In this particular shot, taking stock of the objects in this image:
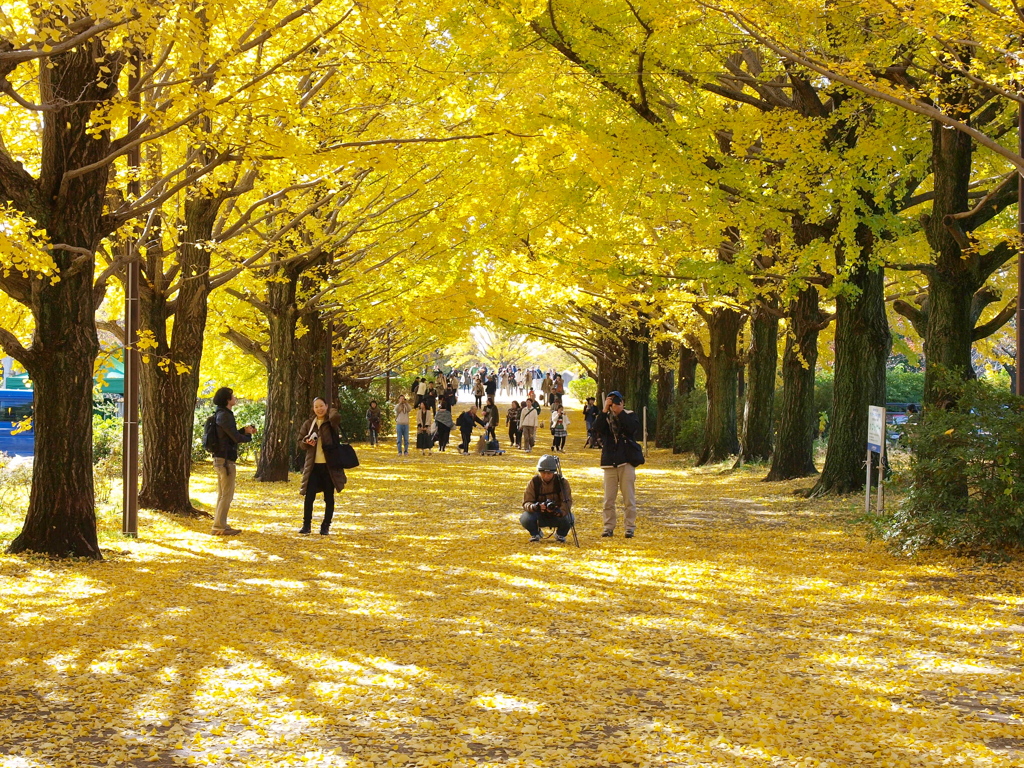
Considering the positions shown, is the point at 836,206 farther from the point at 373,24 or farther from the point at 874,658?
the point at 874,658

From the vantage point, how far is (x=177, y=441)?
607 inches

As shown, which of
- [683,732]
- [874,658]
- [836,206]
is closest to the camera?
[683,732]

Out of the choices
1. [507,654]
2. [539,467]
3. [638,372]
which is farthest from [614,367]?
[507,654]

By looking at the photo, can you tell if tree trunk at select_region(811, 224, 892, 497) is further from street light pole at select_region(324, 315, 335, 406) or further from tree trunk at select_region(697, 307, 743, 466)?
street light pole at select_region(324, 315, 335, 406)

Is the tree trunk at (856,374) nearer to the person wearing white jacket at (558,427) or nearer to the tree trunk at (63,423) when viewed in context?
the tree trunk at (63,423)

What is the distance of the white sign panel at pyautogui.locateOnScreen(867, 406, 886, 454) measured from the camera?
13.8 m

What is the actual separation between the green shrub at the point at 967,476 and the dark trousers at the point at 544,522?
3471 millimetres

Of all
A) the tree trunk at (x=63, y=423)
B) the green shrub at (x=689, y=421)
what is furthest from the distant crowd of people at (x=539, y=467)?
the green shrub at (x=689, y=421)

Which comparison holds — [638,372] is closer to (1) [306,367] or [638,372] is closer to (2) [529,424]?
(2) [529,424]

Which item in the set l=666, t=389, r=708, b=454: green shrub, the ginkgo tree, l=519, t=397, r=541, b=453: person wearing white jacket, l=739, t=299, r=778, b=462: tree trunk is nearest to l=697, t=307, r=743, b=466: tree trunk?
l=739, t=299, r=778, b=462: tree trunk

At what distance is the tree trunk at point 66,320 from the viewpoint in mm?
10781

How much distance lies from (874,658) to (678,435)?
2616 cm

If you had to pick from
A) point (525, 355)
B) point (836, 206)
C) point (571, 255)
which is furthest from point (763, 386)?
point (525, 355)

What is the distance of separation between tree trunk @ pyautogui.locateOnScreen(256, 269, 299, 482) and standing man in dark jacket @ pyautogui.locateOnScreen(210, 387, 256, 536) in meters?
8.04
